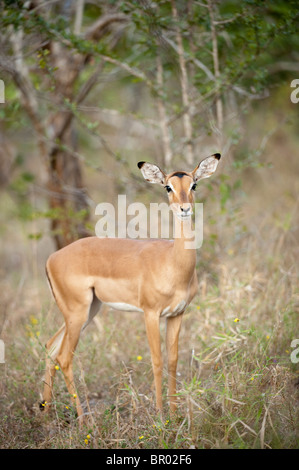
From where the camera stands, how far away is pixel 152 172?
439 centimetres

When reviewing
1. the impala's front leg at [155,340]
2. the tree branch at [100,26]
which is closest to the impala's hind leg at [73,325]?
the impala's front leg at [155,340]

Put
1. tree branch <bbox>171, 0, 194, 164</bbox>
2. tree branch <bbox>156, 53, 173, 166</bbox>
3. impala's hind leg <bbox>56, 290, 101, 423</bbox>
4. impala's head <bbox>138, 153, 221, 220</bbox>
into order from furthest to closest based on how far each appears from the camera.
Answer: tree branch <bbox>156, 53, 173, 166</bbox>, tree branch <bbox>171, 0, 194, 164</bbox>, impala's hind leg <bbox>56, 290, 101, 423</bbox>, impala's head <bbox>138, 153, 221, 220</bbox>

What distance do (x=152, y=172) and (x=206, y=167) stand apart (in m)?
0.46

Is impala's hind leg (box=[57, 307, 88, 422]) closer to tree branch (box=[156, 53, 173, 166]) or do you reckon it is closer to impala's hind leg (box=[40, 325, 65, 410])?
impala's hind leg (box=[40, 325, 65, 410])

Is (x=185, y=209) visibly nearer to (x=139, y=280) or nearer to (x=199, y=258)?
(x=139, y=280)

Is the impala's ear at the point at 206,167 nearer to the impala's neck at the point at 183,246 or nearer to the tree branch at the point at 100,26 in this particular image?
the impala's neck at the point at 183,246

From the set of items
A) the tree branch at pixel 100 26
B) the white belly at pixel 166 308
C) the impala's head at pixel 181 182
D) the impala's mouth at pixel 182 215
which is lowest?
the white belly at pixel 166 308

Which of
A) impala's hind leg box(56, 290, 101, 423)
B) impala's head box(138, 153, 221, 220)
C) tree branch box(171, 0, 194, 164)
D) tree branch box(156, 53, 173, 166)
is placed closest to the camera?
impala's head box(138, 153, 221, 220)

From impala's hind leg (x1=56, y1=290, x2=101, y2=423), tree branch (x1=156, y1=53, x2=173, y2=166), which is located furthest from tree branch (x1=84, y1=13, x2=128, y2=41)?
impala's hind leg (x1=56, y1=290, x2=101, y2=423)

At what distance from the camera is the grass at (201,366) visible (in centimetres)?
375

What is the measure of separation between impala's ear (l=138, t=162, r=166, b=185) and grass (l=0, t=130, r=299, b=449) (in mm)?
1438

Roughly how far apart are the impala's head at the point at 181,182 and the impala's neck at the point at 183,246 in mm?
125

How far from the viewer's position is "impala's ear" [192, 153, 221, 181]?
4.31 m

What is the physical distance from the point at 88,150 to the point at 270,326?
11468 millimetres
